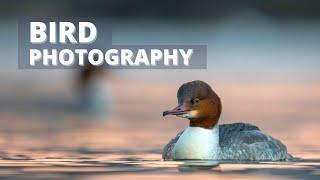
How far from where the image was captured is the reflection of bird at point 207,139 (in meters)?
15.6

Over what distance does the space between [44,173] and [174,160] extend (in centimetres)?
173

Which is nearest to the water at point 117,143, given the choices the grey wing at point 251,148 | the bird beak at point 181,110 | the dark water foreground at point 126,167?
the dark water foreground at point 126,167

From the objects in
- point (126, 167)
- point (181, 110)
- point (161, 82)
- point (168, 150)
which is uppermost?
point (161, 82)

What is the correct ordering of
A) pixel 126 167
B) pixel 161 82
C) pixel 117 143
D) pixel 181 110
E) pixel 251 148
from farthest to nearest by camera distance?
pixel 161 82, pixel 117 143, pixel 251 148, pixel 181 110, pixel 126 167

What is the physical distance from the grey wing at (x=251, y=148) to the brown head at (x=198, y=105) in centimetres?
30

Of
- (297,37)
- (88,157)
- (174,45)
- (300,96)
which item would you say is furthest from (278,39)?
(88,157)

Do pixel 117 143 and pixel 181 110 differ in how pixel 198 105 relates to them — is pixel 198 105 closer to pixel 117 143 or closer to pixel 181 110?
pixel 181 110

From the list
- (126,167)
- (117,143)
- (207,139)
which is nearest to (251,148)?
(207,139)

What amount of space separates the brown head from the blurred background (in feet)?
1.86

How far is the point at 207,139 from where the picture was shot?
15.8 meters

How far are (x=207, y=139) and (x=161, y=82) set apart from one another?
9.90 metres

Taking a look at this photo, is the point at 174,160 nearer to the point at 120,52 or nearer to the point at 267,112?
the point at 267,112

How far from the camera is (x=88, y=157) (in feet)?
52.2

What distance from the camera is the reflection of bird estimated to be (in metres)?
15.6
